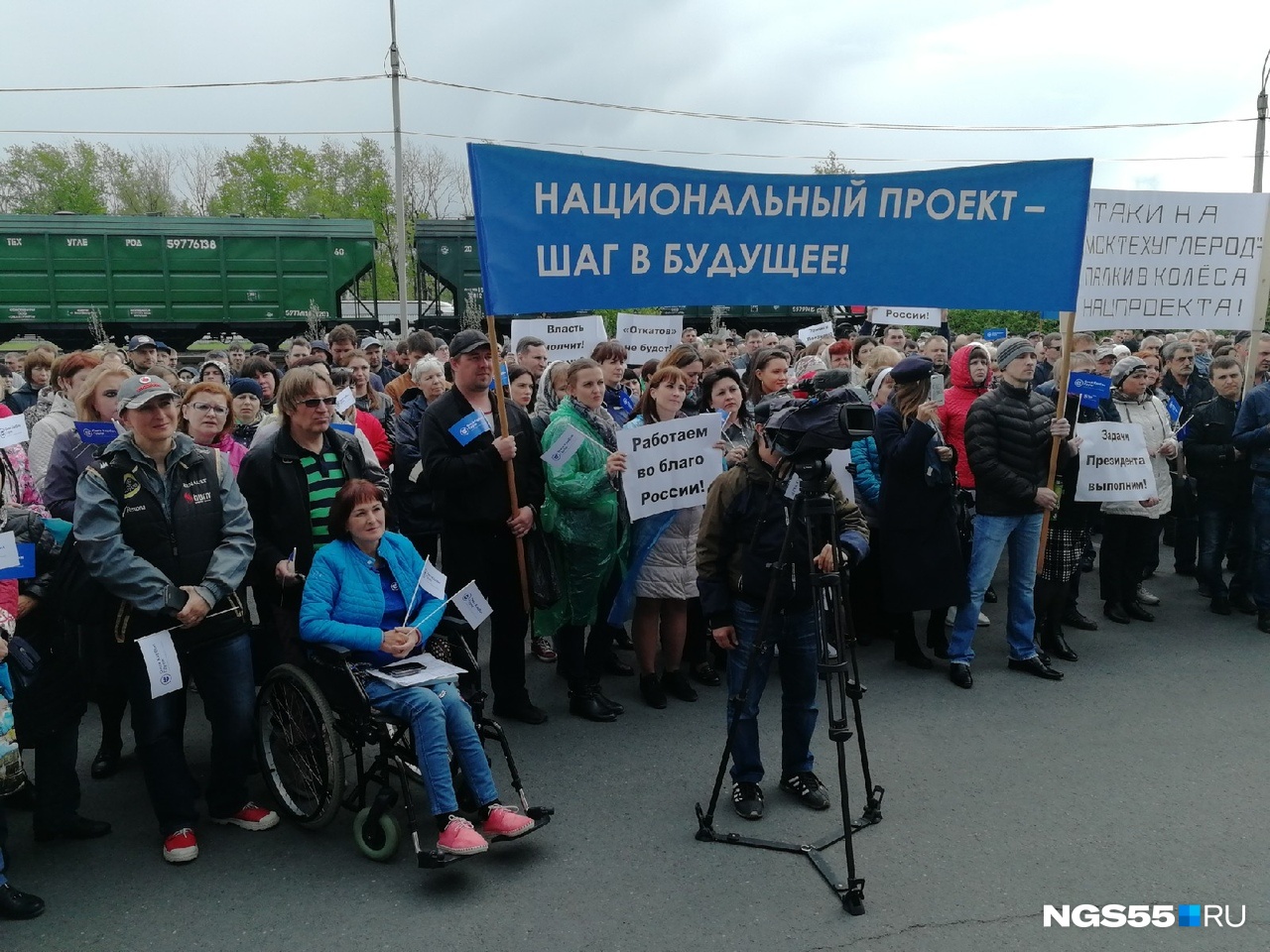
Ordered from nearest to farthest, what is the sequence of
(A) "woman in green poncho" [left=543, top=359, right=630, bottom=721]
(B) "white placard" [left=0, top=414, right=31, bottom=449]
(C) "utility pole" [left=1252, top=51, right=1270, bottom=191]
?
(B) "white placard" [left=0, top=414, right=31, bottom=449], (A) "woman in green poncho" [left=543, top=359, right=630, bottom=721], (C) "utility pole" [left=1252, top=51, right=1270, bottom=191]

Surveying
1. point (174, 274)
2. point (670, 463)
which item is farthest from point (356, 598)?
point (174, 274)

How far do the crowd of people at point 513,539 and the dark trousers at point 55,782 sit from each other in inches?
0.4

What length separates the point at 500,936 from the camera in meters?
3.30

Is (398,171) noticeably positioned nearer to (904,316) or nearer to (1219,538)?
(904,316)

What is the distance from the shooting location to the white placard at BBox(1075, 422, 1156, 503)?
6254mm

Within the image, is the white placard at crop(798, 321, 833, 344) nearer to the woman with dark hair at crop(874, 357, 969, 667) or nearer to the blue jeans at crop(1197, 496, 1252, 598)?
the blue jeans at crop(1197, 496, 1252, 598)

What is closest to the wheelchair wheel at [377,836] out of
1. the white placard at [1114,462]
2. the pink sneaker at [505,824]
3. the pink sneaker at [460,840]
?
the pink sneaker at [460,840]

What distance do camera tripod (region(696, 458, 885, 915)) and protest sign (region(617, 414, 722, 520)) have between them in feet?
3.93

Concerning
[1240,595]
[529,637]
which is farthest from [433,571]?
[1240,595]

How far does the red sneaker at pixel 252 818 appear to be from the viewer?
4098 millimetres

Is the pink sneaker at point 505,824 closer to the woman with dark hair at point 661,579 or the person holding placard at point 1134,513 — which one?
the woman with dark hair at point 661,579

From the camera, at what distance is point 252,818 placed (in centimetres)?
411

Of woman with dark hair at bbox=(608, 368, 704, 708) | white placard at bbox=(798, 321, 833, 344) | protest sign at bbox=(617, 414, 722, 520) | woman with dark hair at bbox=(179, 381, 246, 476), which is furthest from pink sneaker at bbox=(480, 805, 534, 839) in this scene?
white placard at bbox=(798, 321, 833, 344)

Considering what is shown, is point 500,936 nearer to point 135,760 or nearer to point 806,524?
point 806,524
